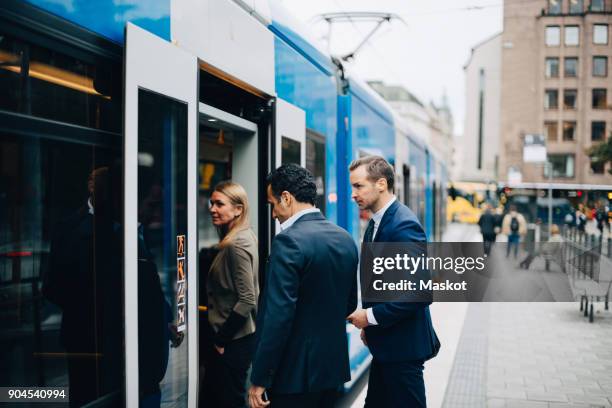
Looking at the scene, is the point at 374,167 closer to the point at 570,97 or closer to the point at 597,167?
the point at 597,167

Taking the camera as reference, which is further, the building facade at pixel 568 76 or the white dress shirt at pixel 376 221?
the building facade at pixel 568 76

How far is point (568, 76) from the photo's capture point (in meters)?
7.56

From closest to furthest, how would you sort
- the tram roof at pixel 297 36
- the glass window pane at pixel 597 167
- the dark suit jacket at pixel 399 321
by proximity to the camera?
the dark suit jacket at pixel 399 321 < the tram roof at pixel 297 36 < the glass window pane at pixel 597 167

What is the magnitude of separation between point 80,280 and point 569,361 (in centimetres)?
559

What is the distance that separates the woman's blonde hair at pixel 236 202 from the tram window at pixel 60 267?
4.52 ft

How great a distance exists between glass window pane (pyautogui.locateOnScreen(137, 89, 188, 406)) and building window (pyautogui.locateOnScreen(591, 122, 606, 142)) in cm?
525

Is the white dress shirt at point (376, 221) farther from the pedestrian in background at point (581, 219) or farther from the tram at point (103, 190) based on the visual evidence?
the pedestrian in background at point (581, 219)

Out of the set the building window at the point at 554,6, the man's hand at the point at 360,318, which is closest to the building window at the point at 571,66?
the building window at the point at 554,6

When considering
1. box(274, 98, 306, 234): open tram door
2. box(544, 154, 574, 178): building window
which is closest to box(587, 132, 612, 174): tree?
box(544, 154, 574, 178): building window

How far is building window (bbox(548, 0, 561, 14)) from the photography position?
7844 millimetres

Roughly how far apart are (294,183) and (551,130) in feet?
25.0

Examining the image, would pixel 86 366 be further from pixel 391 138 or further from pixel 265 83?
pixel 391 138

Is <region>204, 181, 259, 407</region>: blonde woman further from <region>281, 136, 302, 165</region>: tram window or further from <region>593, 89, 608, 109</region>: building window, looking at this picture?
<region>593, 89, 608, 109</region>: building window

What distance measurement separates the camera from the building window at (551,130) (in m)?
9.21
